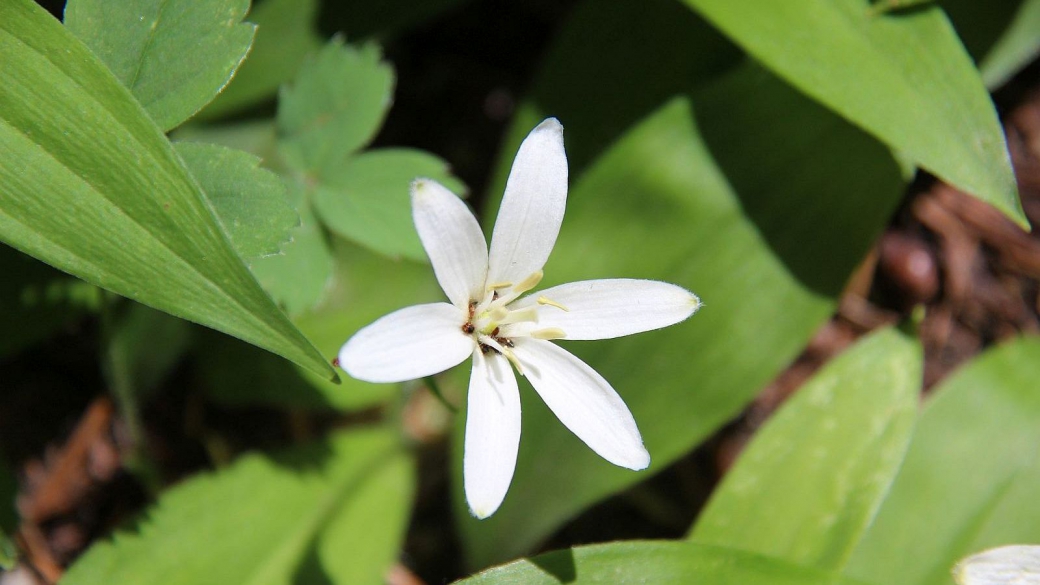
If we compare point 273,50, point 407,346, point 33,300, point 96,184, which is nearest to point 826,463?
point 407,346

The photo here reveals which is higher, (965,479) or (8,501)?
(8,501)

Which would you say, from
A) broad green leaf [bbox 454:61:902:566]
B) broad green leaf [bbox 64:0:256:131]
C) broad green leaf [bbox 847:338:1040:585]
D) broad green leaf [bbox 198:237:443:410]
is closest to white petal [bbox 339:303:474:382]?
broad green leaf [bbox 64:0:256:131]

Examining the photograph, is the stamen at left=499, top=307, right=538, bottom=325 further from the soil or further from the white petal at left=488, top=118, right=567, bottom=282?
the soil

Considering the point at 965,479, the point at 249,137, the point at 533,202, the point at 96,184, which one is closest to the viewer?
the point at 96,184

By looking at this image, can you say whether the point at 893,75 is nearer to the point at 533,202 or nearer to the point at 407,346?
the point at 533,202

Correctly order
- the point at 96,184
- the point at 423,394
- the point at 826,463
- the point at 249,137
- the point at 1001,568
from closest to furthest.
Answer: the point at 96,184 → the point at 1001,568 → the point at 826,463 → the point at 249,137 → the point at 423,394

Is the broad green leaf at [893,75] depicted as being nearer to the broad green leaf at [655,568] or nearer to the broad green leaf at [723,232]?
the broad green leaf at [723,232]

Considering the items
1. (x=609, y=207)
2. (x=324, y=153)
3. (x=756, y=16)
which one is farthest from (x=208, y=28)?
(x=756, y=16)
